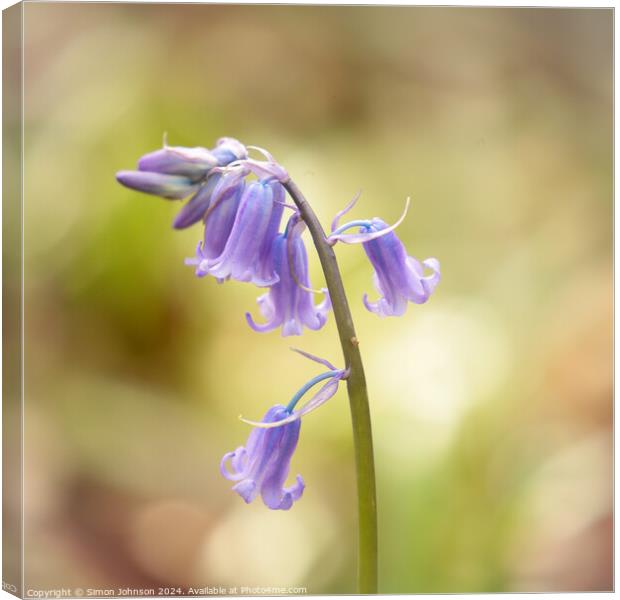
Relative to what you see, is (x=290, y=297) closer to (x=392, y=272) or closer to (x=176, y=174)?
(x=392, y=272)

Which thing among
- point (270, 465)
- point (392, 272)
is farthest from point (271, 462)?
point (392, 272)

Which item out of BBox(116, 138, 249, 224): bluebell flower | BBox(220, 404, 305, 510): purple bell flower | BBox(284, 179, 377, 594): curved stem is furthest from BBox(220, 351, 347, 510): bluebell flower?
BBox(116, 138, 249, 224): bluebell flower

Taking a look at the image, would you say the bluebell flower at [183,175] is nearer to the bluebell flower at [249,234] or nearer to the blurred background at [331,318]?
the bluebell flower at [249,234]

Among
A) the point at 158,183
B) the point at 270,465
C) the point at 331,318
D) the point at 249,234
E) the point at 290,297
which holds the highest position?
the point at 158,183

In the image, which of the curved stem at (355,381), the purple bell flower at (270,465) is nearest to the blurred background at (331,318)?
the purple bell flower at (270,465)

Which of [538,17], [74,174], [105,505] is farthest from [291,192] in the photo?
[105,505]

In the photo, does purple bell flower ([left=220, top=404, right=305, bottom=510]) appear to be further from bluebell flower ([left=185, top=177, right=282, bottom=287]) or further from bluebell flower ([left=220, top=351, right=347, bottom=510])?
bluebell flower ([left=185, top=177, right=282, bottom=287])

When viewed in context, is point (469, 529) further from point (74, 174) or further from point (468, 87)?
point (74, 174)
